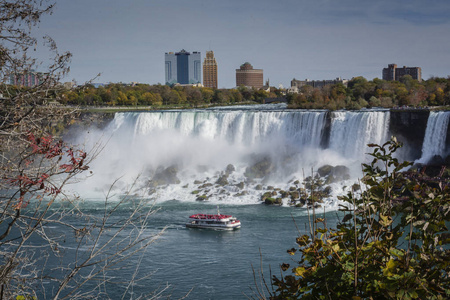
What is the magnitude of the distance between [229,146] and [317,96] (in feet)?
55.4

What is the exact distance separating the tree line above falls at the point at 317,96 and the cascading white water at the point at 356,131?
10.1m

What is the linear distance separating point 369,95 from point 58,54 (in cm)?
3988

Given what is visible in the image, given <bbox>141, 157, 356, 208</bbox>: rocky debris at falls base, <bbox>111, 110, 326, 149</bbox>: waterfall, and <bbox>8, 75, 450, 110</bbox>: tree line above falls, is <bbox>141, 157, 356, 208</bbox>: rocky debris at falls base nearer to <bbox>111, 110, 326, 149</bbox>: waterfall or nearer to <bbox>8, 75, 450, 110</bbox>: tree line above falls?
<bbox>111, 110, 326, 149</bbox>: waterfall

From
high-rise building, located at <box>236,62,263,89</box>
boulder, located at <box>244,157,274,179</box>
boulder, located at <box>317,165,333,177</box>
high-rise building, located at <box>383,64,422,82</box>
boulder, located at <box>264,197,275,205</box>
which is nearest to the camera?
boulder, located at <box>264,197,275,205</box>

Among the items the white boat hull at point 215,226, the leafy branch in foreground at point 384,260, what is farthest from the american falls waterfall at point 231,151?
the leafy branch in foreground at point 384,260

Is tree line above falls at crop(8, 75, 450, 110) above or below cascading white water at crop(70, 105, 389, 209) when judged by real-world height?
above

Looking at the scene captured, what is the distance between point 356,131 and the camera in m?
27.2

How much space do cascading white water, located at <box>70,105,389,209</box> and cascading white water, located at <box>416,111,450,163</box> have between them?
2.18 meters

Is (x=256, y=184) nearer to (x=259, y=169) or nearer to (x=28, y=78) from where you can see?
(x=259, y=169)

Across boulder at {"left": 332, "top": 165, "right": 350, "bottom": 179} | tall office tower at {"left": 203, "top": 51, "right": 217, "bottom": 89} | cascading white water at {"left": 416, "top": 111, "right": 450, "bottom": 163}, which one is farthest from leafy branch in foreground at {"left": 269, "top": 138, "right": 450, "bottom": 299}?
tall office tower at {"left": 203, "top": 51, "right": 217, "bottom": 89}

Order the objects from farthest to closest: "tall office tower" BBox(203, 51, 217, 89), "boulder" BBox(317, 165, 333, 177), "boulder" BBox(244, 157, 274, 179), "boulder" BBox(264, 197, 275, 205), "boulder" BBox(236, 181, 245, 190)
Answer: "tall office tower" BBox(203, 51, 217, 89), "boulder" BBox(244, 157, 274, 179), "boulder" BBox(317, 165, 333, 177), "boulder" BBox(236, 181, 245, 190), "boulder" BBox(264, 197, 275, 205)

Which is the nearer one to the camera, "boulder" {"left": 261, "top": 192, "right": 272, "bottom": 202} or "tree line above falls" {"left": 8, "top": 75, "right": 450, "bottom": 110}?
"boulder" {"left": 261, "top": 192, "right": 272, "bottom": 202}

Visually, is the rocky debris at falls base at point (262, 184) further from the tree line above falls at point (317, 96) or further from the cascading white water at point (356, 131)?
the tree line above falls at point (317, 96)

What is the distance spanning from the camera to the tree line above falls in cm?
3803
